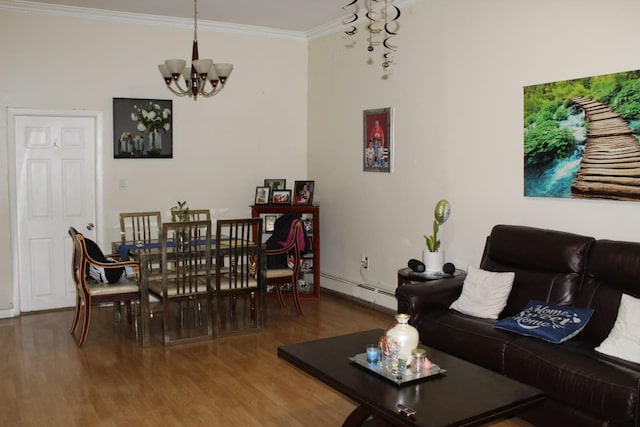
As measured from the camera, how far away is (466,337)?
3.81m

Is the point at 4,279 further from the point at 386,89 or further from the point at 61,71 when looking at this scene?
the point at 386,89

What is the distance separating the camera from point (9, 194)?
5.93 meters

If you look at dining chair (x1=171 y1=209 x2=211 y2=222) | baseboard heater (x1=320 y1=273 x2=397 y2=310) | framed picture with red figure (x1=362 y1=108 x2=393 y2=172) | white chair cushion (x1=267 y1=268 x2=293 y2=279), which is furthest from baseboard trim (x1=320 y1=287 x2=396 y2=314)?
dining chair (x1=171 y1=209 x2=211 y2=222)

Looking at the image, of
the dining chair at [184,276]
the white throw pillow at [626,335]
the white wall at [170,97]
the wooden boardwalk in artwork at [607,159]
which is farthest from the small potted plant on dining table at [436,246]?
the white wall at [170,97]

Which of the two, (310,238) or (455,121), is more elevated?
(455,121)

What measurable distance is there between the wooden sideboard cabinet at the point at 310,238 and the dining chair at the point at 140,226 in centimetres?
105

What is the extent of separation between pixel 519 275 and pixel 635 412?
146 cm

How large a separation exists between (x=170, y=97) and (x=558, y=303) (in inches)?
179

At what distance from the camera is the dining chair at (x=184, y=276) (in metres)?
4.95

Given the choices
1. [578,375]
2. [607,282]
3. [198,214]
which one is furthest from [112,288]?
[607,282]

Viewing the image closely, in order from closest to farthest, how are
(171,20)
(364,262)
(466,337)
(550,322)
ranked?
(550,322)
(466,337)
(364,262)
(171,20)

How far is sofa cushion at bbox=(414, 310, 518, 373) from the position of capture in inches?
142

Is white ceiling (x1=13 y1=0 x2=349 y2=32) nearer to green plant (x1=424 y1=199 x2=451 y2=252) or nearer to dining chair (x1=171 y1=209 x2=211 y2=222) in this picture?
dining chair (x1=171 y1=209 x2=211 y2=222)

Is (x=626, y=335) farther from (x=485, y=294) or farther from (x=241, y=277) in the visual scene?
(x=241, y=277)
